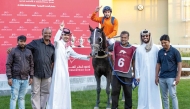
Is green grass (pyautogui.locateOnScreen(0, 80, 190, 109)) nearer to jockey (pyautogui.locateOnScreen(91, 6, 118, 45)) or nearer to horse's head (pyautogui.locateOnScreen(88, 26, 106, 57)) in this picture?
horse's head (pyautogui.locateOnScreen(88, 26, 106, 57))

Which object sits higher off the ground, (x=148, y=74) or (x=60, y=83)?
(x=148, y=74)

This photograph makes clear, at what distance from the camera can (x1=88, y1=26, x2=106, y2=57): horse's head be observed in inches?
372

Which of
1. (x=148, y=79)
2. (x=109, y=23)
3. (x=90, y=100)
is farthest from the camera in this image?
(x=90, y=100)

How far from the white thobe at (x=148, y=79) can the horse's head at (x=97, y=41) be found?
1.09m

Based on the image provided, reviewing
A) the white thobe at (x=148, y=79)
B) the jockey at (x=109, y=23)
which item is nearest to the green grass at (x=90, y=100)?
the white thobe at (x=148, y=79)

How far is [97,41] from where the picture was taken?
9648 millimetres

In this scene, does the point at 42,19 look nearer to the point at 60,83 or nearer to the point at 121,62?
the point at 121,62

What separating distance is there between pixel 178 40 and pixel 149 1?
2756 millimetres

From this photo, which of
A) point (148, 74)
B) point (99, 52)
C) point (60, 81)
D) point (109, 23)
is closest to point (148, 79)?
point (148, 74)

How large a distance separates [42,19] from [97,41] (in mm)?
6328

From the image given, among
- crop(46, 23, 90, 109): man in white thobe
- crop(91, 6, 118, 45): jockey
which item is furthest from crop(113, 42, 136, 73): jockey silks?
crop(91, 6, 118, 45): jockey

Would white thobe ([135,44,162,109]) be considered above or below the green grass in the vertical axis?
above

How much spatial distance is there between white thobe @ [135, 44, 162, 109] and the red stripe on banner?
22.2 feet

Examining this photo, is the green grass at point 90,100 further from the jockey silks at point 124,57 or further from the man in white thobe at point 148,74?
the jockey silks at point 124,57
